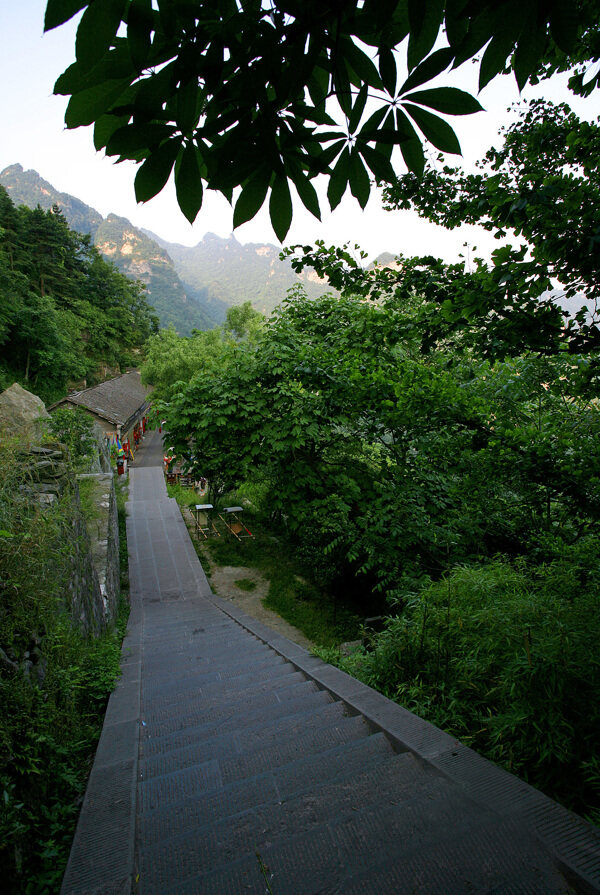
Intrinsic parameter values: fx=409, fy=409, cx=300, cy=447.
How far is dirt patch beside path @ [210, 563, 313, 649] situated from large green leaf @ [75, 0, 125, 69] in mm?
7456

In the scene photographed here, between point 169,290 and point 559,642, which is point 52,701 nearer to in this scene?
point 559,642

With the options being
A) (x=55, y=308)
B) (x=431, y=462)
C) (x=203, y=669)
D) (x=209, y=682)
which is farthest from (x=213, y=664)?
(x=55, y=308)

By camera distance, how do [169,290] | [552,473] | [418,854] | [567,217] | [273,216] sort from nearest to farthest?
1. [273,216]
2. [418,854]
3. [567,217]
4. [552,473]
5. [169,290]

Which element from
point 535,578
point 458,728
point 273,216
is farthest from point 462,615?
point 273,216

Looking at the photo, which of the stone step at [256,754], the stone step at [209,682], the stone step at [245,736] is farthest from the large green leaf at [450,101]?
the stone step at [209,682]

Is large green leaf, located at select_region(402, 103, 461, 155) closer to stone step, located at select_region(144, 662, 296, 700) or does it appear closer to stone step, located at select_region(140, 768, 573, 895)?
stone step, located at select_region(140, 768, 573, 895)

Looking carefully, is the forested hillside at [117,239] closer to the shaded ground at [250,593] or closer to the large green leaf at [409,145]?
the shaded ground at [250,593]

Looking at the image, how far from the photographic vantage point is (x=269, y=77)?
3.06 ft

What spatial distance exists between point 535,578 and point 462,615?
4.16 ft

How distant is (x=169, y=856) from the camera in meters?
1.52

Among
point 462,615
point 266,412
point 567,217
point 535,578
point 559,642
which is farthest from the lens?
point 266,412

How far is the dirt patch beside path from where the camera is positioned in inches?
298

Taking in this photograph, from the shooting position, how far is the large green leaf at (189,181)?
944 millimetres

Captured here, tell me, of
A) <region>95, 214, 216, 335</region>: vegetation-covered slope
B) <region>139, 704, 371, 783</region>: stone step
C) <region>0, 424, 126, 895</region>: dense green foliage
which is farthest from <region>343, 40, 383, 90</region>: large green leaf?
<region>95, 214, 216, 335</region>: vegetation-covered slope
